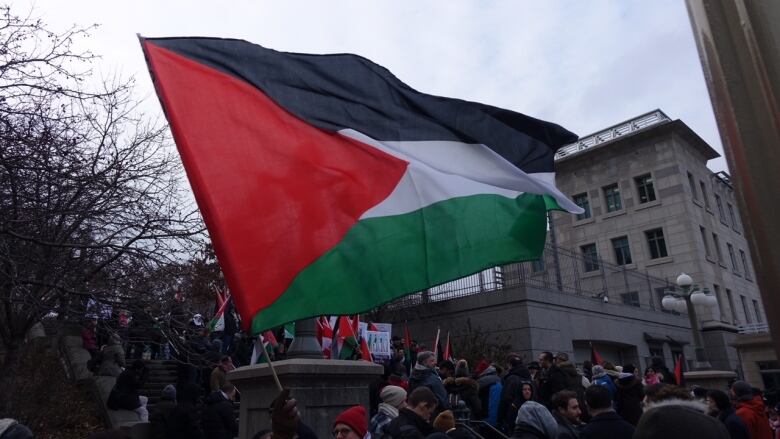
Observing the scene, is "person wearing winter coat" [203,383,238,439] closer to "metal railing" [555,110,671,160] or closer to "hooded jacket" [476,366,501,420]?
"hooded jacket" [476,366,501,420]

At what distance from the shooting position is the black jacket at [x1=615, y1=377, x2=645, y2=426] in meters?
7.63

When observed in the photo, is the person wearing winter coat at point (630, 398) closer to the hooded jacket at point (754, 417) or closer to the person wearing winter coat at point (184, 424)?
the hooded jacket at point (754, 417)

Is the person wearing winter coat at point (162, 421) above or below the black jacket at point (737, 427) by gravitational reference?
above

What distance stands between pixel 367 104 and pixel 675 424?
4025mm

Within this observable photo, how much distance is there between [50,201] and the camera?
850cm

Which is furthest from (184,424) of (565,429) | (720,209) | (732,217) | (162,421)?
(732,217)

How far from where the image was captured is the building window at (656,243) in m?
37.1

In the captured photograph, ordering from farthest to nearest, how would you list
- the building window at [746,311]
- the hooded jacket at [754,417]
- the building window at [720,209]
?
the building window at [720,209] → the building window at [746,311] → the hooded jacket at [754,417]

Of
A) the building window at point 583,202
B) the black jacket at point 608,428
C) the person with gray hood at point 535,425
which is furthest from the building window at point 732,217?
the black jacket at point 608,428

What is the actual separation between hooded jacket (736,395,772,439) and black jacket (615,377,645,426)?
1.11 m

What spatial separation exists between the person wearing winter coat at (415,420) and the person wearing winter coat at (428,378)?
3140 mm

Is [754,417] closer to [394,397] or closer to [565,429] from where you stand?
[565,429]

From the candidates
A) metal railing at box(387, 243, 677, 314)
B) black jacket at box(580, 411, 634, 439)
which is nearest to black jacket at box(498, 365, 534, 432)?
black jacket at box(580, 411, 634, 439)

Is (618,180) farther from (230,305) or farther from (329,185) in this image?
(329,185)
